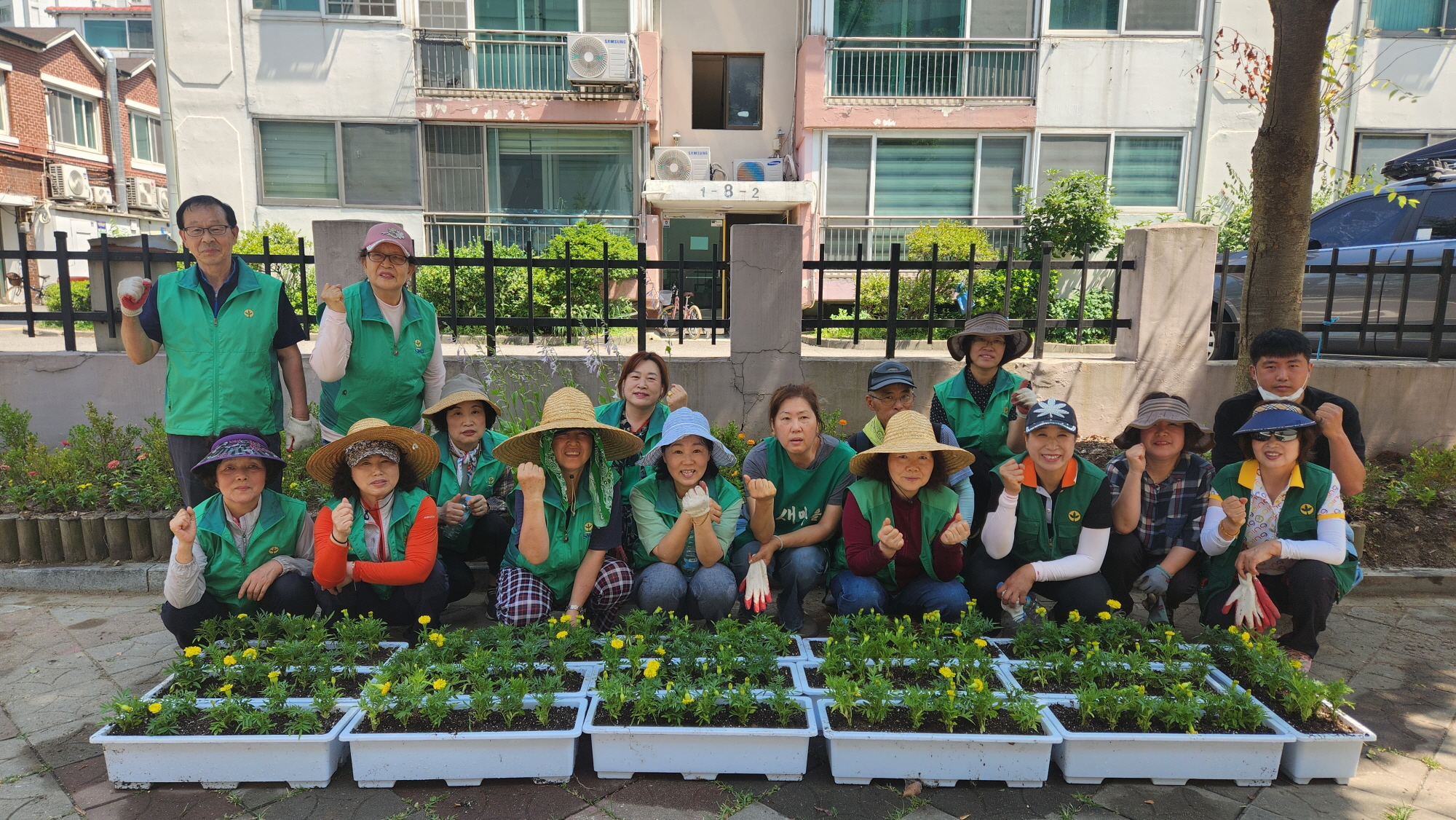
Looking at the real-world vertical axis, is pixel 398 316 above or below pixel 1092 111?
below

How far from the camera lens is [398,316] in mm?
4035

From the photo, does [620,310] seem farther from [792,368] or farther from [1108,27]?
[1108,27]

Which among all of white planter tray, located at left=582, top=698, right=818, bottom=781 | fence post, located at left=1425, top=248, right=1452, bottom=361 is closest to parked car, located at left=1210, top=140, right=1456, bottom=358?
fence post, located at left=1425, top=248, right=1452, bottom=361

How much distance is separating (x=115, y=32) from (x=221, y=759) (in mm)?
34892

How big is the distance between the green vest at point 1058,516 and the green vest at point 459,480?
2555mm

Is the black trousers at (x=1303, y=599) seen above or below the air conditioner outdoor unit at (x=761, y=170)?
below

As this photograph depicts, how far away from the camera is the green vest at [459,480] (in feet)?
13.2

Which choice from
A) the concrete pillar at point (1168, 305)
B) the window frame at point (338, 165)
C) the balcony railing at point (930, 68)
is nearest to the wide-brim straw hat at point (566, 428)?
the concrete pillar at point (1168, 305)

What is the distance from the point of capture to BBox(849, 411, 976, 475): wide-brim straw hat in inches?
139

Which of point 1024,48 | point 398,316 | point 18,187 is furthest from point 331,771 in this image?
point 18,187

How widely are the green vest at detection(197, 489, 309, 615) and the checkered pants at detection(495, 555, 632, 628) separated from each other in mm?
964

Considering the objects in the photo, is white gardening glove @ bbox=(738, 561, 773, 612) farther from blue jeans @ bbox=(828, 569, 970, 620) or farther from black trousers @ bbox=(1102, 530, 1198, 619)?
black trousers @ bbox=(1102, 530, 1198, 619)

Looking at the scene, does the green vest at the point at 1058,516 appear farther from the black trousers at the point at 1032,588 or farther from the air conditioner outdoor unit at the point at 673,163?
the air conditioner outdoor unit at the point at 673,163

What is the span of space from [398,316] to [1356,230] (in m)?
9.04
